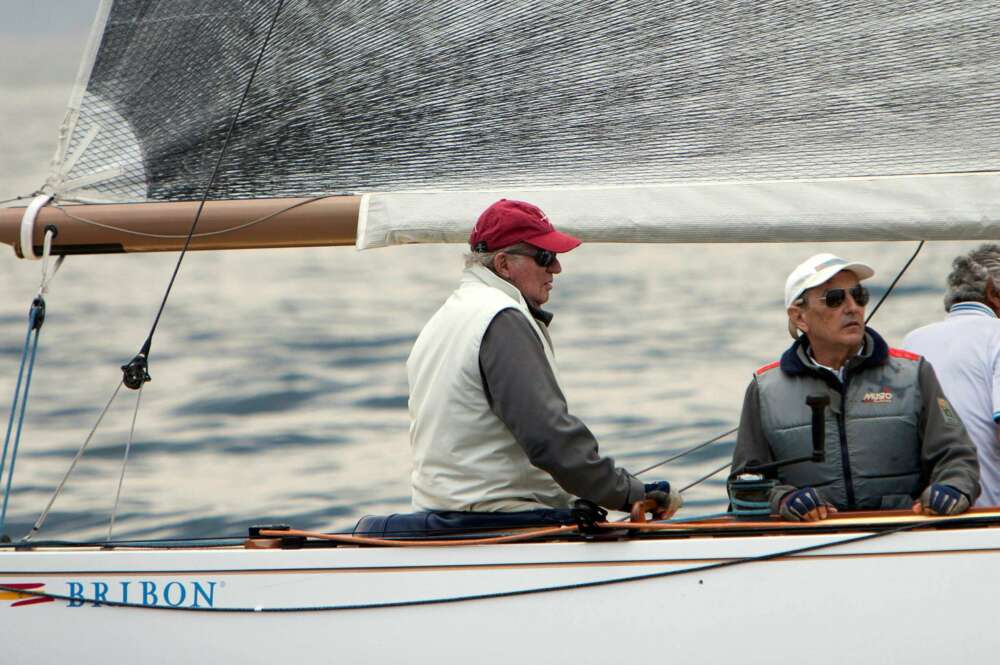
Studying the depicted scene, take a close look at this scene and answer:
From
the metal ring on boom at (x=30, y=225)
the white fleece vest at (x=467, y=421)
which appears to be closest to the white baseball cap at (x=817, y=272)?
the white fleece vest at (x=467, y=421)

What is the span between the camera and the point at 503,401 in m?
3.04

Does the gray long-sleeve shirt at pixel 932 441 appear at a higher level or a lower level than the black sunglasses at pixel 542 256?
lower

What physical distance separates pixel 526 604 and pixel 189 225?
49.4 inches

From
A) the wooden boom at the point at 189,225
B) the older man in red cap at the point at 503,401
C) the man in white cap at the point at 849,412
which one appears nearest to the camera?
the older man in red cap at the point at 503,401

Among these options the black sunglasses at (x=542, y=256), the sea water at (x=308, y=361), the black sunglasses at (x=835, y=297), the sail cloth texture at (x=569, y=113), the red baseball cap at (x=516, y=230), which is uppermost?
the sail cloth texture at (x=569, y=113)

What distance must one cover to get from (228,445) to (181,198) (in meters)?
4.98

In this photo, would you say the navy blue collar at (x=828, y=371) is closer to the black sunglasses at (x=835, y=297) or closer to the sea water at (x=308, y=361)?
the black sunglasses at (x=835, y=297)

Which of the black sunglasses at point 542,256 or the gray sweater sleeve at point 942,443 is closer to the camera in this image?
the gray sweater sleeve at point 942,443

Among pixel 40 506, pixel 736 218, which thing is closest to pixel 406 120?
pixel 736 218

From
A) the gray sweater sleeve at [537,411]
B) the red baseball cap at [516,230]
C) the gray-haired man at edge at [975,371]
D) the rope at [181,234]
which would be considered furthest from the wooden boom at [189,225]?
the gray-haired man at edge at [975,371]

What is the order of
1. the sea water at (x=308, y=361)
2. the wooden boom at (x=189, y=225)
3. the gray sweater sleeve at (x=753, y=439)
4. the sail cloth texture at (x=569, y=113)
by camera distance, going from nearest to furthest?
1. the gray sweater sleeve at (x=753, y=439)
2. the sail cloth texture at (x=569, y=113)
3. the wooden boom at (x=189, y=225)
4. the sea water at (x=308, y=361)

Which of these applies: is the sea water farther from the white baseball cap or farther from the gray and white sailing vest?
the gray and white sailing vest

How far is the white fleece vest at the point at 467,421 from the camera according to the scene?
3117 millimetres

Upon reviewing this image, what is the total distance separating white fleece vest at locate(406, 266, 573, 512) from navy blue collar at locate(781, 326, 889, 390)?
474 millimetres
